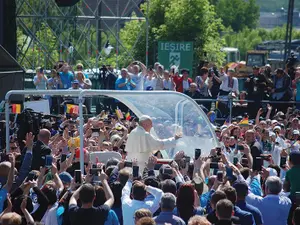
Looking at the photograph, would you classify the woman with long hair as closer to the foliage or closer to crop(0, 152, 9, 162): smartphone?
crop(0, 152, 9, 162): smartphone

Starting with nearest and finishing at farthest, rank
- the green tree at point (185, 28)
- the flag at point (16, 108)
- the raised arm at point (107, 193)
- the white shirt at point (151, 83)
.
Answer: the raised arm at point (107, 193)
the flag at point (16, 108)
the white shirt at point (151, 83)
the green tree at point (185, 28)

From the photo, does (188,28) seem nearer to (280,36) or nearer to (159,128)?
(159,128)

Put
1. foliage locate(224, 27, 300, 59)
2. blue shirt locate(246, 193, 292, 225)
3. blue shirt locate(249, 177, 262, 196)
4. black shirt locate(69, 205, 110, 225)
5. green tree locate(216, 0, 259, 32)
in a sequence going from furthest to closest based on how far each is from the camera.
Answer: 1. green tree locate(216, 0, 259, 32)
2. foliage locate(224, 27, 300, 59)
3. blue shirt locate(249, 177, 262, 196)
4. blue shirt locate(246, 193, 292, 225)
5. black shirt locate(69, 205, 110, 225)

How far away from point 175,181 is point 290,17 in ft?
56.8

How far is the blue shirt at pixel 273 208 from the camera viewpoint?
353 inches

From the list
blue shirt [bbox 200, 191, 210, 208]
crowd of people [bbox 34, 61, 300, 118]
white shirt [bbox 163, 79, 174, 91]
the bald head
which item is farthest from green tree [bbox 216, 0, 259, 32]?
blue shirt [bbox 200, 191, 210, 208]

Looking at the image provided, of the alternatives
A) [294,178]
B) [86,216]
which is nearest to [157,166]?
[294,178]

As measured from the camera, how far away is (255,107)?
1919cm

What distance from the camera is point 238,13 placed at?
10688 centimetres

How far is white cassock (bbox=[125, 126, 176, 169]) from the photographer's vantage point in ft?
38.9

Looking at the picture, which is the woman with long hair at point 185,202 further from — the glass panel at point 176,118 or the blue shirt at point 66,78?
the blue shirt at point 66,78

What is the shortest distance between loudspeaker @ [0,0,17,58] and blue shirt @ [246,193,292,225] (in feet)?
24.6

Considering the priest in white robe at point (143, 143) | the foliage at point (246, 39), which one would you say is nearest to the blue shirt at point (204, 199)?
the priest in white robe at point (143, 143)

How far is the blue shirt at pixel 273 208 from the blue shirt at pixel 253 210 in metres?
0.51
